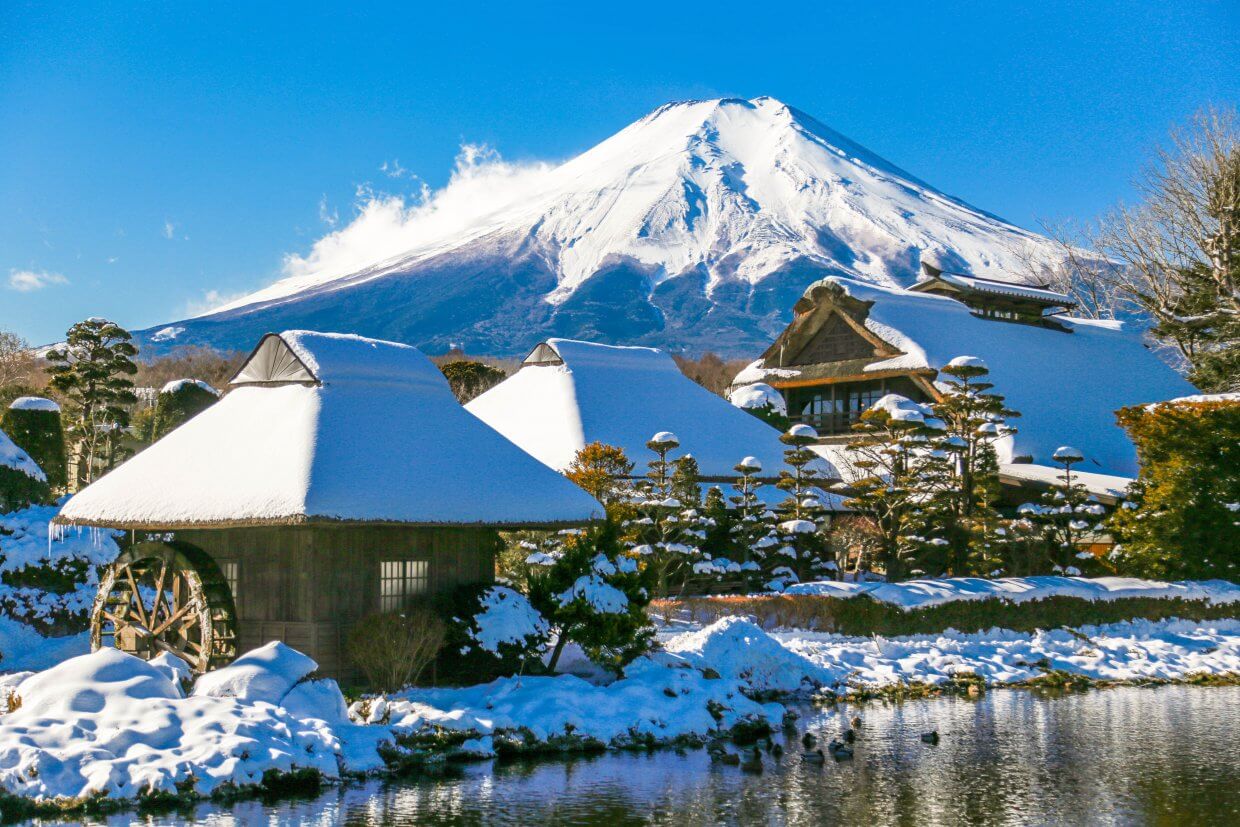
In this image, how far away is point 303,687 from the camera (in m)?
14.5

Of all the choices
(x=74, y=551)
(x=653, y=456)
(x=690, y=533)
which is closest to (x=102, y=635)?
(x=74, y=551)

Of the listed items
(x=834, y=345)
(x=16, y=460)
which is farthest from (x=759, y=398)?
(x=16, y=460)

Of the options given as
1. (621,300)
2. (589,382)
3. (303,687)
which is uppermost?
(621,300)

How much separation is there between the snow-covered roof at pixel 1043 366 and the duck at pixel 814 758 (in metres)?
21.8

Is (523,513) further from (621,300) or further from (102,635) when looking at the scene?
(621,300)

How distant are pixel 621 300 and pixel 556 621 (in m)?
128

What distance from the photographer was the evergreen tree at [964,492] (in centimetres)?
2647

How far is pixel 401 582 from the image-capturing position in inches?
693

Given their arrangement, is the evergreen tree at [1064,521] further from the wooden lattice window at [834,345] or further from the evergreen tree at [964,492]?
the wooden lattice window at [834,345]

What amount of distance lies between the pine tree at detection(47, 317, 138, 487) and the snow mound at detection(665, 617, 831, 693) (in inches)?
829

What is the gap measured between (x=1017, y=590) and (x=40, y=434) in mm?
20520

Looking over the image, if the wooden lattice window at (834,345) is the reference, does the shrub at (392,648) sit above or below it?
below

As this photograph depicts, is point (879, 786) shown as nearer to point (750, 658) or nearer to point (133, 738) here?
point (750, 658)

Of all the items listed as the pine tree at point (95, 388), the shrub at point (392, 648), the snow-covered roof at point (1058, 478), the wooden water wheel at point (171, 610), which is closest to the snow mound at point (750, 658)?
the shrub at point (392, 648)
